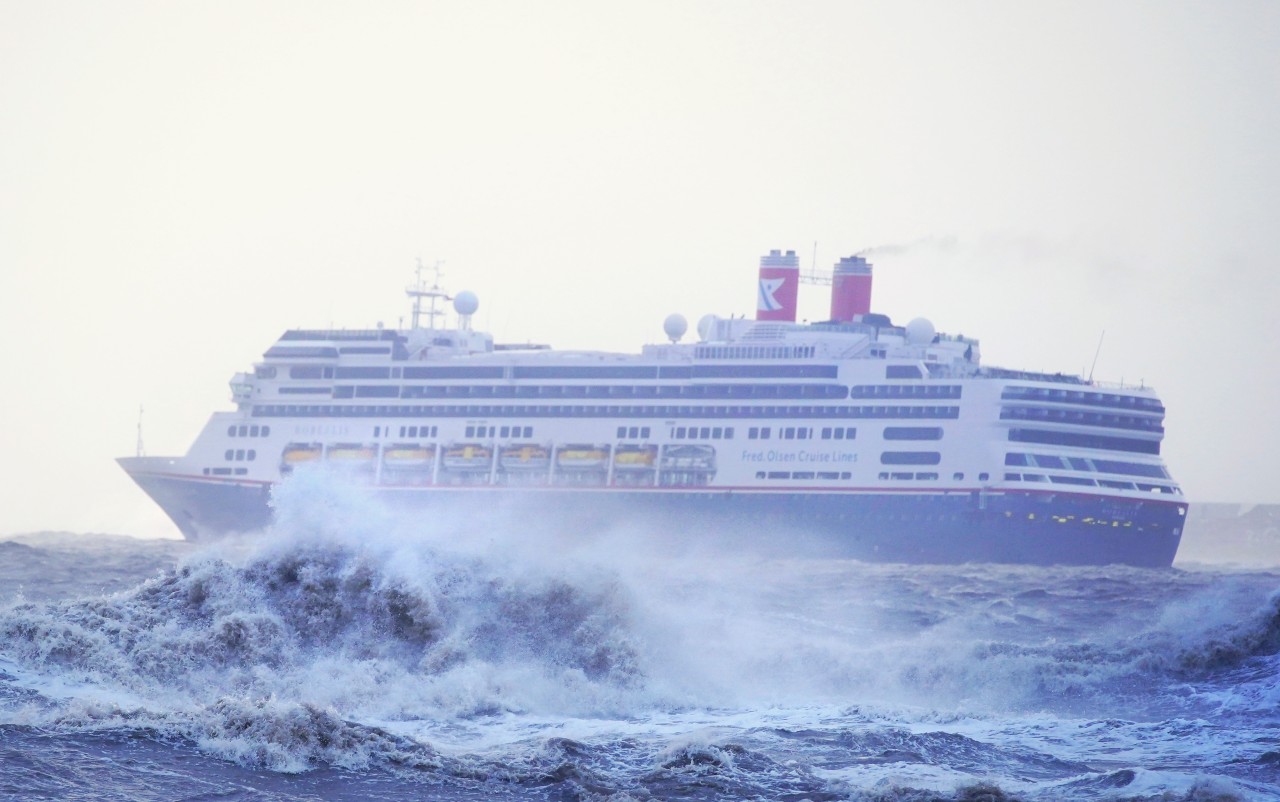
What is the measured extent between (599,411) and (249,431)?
17.2m

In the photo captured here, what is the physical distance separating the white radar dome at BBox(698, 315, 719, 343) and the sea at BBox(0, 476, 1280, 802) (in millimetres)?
40179

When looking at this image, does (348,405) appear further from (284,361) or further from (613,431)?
(613,431)

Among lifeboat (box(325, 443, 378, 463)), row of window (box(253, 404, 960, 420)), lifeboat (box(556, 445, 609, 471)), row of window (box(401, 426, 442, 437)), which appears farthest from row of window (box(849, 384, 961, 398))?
lifeboat (box(325, 443, 378, 463))

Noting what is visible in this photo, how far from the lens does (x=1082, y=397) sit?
→ 6153 centimetres

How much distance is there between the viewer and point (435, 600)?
23.2 metres

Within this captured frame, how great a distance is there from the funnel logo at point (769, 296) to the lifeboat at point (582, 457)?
962 centimetres

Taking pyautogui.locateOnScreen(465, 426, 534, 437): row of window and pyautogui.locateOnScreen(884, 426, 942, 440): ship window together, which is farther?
pyautogui.locateOnScreen(465, 426, 534, 437): row of window

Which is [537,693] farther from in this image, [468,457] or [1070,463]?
[468,457]

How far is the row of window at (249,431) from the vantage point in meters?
74.6

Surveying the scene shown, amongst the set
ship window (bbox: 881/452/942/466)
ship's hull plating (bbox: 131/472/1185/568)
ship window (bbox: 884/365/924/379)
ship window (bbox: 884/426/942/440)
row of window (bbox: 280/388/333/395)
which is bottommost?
ship's hull plating (bbox: 131/472/1185/568)

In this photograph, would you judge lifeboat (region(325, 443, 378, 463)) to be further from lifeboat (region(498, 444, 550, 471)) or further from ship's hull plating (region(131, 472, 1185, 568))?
lifeboat (region(498, 444, 550, 471))

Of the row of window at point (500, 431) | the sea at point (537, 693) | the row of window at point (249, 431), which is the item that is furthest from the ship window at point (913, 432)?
the sea at point (537, 693)

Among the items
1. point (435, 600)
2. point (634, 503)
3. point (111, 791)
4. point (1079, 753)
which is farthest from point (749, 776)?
point (634, 503)

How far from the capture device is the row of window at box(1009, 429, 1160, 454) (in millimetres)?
60906
